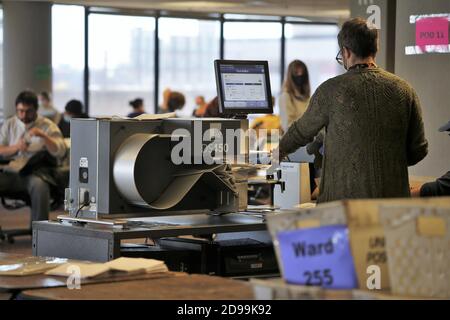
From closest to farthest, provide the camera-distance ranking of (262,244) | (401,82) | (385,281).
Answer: (385,281), (401,82), (262,244)

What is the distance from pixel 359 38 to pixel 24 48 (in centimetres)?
1200

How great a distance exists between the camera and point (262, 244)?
429cm

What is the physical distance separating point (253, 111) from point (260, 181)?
391 millimetres

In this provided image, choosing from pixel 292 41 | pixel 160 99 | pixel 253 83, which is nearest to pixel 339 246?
pixel 253 83

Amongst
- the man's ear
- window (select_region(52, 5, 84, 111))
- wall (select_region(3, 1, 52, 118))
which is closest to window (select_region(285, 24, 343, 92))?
window (select_region(52, 5, 84, 111))

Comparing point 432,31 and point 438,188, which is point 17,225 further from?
point 438,188

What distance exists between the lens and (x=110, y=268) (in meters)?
2.90

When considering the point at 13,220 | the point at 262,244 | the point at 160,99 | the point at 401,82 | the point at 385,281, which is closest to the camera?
the point at 385,281

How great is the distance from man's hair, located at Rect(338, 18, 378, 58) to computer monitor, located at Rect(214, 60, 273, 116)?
0.69 m

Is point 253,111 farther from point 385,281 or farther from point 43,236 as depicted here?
point 385,281

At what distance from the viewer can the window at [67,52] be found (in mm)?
16250

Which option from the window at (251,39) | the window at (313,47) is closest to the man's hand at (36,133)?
the window at (251,39)

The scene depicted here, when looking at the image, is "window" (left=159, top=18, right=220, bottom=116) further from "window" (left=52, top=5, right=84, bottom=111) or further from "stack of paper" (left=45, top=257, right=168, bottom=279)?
"stack of paper" (left=45, top=257, right=168, bottom=279)

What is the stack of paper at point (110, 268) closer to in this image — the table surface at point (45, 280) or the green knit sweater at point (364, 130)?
the table surface at point (45, 280)
